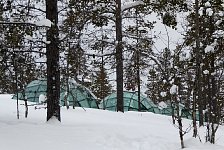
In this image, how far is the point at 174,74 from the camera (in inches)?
284

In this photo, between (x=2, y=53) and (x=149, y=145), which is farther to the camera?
(x=2, y=53)

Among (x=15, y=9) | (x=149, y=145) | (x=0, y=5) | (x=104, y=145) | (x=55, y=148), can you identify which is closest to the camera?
(x=55, y=148)

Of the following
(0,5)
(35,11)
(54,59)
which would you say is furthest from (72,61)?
(0,5)

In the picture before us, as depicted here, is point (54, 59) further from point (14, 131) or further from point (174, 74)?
point (174, 74)

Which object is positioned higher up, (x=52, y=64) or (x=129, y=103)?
(x=52, y=64)

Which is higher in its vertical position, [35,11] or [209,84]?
[35,11]

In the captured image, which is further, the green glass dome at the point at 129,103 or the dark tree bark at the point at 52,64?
the green glass dome at the point at 129,103

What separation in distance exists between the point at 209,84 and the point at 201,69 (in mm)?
424

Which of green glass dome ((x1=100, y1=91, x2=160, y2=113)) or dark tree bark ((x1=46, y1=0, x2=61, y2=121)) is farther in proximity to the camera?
green glass dome ((x1=100, y1=91, x2=160, y2=113))

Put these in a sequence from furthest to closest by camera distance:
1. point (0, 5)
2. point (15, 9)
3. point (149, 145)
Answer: point (15, 9) → point (0, 5) → point (149, 145)

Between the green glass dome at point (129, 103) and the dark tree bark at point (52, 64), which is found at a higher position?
the dark tree bark at point (52, 64)

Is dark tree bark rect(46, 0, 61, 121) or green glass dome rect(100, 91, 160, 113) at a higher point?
dark tree bark rect(46, 0, 61, 121)

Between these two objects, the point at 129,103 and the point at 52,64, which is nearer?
the point at 52,64

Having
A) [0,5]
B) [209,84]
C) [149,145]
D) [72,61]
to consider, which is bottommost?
[149,145]
